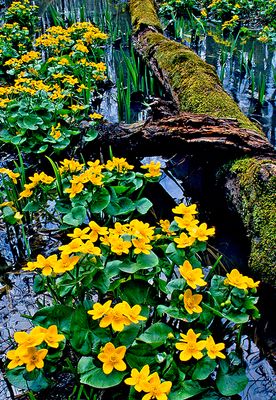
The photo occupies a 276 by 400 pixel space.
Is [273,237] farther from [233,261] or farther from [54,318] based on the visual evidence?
[54,318]

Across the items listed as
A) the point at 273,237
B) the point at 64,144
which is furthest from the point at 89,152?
the point at 273,237

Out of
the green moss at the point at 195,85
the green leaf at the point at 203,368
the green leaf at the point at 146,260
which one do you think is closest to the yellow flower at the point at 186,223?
the green leaf at the point at 146,260

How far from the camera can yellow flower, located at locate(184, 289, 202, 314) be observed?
4.92 feet

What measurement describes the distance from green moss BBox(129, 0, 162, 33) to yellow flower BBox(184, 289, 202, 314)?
190 inches

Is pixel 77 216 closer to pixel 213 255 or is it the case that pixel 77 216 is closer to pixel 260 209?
pixel 213 255

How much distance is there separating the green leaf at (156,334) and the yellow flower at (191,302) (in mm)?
111

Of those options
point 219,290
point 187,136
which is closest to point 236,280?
point 219,290

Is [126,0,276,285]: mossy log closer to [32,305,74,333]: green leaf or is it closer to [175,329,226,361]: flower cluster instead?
[175,329,226,361]: flower cluster

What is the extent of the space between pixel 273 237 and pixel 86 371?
3.68ft

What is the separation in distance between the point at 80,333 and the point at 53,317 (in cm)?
15

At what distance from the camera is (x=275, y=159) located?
246 centimetres

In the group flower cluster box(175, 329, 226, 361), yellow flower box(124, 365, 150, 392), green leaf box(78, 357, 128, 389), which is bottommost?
green leaf box(78, 357, 128, 389)

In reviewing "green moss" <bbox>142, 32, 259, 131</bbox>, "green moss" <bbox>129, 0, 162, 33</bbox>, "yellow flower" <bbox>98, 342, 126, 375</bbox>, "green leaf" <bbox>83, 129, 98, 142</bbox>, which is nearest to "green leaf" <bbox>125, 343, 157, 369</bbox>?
"yellow flower" <bbox>98, 342, 126, 375</bbox>

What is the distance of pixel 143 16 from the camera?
600 centimetres
